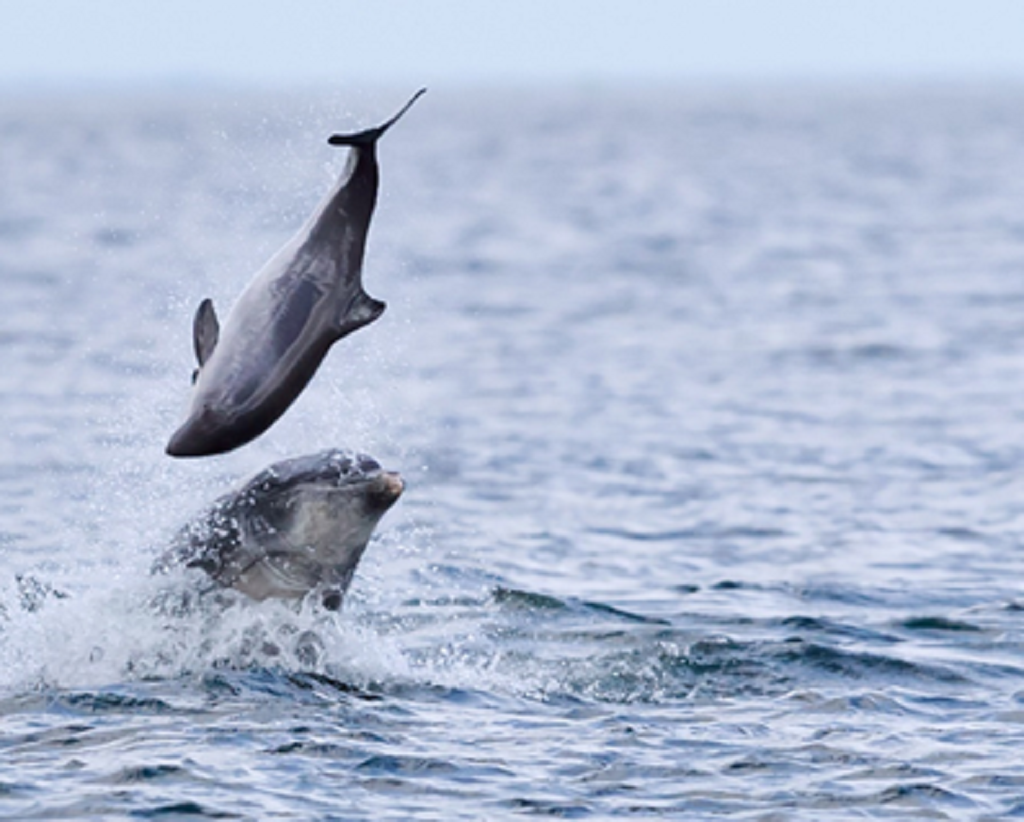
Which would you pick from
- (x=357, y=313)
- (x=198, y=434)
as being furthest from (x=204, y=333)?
(x=357, y=313)

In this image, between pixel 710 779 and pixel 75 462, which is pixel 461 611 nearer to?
pixel 710 779

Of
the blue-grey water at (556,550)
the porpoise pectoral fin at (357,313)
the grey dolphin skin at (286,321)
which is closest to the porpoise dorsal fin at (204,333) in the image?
the grey dolphin skin at (286,321)

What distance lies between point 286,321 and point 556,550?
7.76 m

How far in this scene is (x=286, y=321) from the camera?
1152cm

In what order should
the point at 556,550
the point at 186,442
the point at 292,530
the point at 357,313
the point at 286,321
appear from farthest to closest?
the point at 556,550 < the point at 292,530 < the point at 357,313 < the point at 286,321 < the point at 186,442

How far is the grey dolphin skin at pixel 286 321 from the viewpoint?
1124 centimetres

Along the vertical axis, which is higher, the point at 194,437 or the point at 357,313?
the point at 357,313

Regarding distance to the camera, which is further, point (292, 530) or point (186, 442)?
point (292, 530)

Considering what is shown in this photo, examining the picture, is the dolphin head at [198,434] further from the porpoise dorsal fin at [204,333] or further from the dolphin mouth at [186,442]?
the porpoise dorsal fin at [204,333]

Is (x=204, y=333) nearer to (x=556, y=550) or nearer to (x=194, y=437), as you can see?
(x=194, y=437)

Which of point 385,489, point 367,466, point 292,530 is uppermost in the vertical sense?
point 367,466

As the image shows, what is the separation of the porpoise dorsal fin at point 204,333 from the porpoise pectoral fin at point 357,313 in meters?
0.61

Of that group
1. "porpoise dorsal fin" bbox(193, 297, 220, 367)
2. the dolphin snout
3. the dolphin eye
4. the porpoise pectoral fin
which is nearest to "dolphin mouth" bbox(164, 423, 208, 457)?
the dolphin snout

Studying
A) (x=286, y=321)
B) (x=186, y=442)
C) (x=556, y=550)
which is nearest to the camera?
(x=186, y=442)
